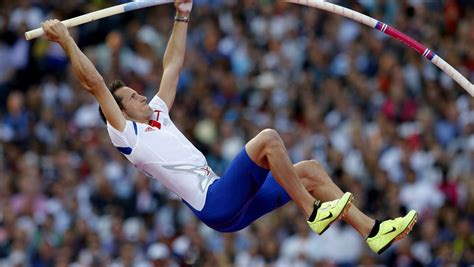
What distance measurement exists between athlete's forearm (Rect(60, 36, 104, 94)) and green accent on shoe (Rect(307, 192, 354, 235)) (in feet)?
8.75

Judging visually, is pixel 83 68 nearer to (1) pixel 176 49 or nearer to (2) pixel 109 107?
(2) pixel 109 107

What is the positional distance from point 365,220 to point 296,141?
26.7 ft

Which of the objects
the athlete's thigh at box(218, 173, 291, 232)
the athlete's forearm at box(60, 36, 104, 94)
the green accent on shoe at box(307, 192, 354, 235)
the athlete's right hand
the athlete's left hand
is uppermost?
the athlete's left hand

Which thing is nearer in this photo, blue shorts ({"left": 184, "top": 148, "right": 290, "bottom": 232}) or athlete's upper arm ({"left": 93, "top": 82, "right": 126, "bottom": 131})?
athlete's upper arm ({"left": 93, "top": 82, "right": 126, "bottom": 131})

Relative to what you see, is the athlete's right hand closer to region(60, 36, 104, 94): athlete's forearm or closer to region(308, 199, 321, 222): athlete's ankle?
region(60, 36, 104, 94): athlete's forearm

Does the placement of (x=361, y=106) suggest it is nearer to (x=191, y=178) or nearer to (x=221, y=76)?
(x=221, y=76)

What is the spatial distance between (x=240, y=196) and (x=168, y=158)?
3.05ft

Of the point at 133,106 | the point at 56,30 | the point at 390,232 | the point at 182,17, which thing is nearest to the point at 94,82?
the point at 56,30

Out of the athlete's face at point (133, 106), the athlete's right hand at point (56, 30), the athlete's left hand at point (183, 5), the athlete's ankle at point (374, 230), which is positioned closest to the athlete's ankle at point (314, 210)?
the athlete's ankle at point (374, 230)

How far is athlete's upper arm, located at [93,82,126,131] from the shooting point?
1399cm

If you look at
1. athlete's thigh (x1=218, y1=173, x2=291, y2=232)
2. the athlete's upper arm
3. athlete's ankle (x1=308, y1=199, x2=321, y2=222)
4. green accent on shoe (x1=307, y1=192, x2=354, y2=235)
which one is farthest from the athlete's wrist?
green accent on shoe (x1=307, y1=192, x2=354, y2=235)

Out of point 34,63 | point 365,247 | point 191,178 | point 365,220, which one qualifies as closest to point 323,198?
point 365,220

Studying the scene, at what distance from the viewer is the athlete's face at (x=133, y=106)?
1470 cm

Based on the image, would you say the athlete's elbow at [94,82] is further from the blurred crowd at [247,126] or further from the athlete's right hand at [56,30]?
the blurred crowd at [247,126]
